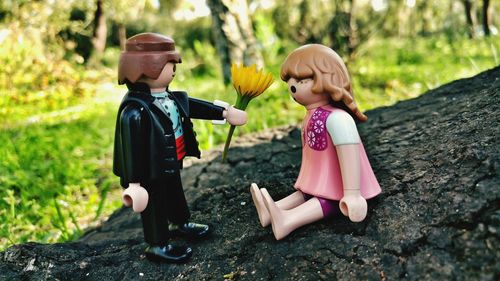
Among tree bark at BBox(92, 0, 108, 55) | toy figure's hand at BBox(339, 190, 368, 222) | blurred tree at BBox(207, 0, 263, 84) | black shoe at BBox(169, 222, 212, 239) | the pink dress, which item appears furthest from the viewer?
tree bark at BBox(92, 0, 108, 55)

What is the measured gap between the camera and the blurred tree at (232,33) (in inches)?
200

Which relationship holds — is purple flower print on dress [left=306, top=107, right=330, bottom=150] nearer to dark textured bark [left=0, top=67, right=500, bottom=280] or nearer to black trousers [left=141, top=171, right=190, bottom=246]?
dark textured bark [left=0, top=67, right=500, bottom=280]

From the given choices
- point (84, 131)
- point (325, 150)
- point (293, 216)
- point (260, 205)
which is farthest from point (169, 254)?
point (84, 131)

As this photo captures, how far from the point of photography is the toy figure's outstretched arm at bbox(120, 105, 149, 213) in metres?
1.63

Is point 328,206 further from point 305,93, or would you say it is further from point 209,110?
point 209,110

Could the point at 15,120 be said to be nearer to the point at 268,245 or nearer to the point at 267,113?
the point at 267,113

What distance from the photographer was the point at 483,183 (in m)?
1.54

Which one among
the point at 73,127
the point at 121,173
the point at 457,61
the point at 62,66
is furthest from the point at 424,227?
the point at 62,66

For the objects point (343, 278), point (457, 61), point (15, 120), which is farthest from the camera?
point (457, 61)

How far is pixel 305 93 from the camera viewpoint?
1.70 meters

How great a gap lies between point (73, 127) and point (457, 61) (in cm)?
513

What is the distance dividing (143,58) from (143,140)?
30 cm

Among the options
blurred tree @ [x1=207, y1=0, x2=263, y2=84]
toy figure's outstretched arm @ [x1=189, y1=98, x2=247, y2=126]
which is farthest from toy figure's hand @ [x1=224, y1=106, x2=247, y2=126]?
blurred tree @ [x1=207, y1=0, x2=263, y2=84]

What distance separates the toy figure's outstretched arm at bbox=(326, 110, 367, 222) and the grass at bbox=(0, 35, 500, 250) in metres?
1.64
